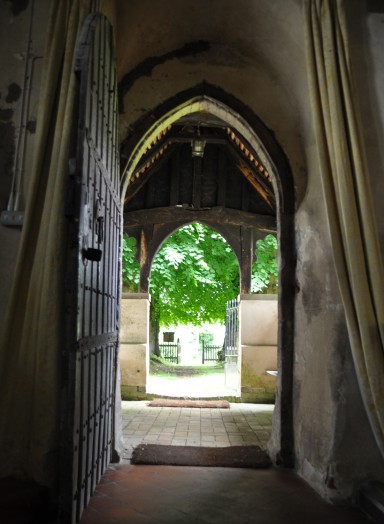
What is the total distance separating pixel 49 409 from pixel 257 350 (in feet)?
21.1

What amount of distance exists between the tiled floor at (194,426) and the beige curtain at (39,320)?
56.9 inches

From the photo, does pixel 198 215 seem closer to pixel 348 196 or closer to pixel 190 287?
pixel 190 287

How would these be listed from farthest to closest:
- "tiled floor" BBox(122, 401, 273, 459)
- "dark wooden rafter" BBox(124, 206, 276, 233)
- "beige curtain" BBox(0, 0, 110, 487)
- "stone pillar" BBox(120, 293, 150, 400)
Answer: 1. "dark wooden rafter" BBox(124, 206, 276, 233)
2. "stone pillar" BBox(120, 293, 150, 400)
3. "tiled floor" BBox(122, 401, 273, 459)
4. "beige curtain" BBox(0, 0, 110, 487)

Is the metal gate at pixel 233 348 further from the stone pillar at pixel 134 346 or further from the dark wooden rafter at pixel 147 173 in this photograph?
the dark wooden rafter at pixel 147 173

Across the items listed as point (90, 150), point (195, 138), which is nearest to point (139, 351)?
point (195, 138)

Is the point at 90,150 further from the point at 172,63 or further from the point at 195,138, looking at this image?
the point at 195,138

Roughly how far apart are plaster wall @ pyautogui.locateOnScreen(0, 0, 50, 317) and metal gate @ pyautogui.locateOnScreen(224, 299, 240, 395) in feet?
21.5

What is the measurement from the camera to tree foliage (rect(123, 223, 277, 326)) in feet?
39.3

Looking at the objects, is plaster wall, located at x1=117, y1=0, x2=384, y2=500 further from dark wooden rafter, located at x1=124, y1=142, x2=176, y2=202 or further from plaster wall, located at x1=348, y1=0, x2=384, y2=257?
dark wooden rafter, located at x1=124, y1=142, x2=176, y2=202

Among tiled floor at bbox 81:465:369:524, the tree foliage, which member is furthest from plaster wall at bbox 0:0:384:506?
the tree foliage

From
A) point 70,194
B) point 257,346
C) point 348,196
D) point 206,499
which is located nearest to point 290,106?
point 348,196

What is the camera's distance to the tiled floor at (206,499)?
262 centimetres

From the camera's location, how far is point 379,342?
2652mm

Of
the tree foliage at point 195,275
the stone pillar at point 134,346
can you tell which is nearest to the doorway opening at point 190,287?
the tree foliage at point 195,275
